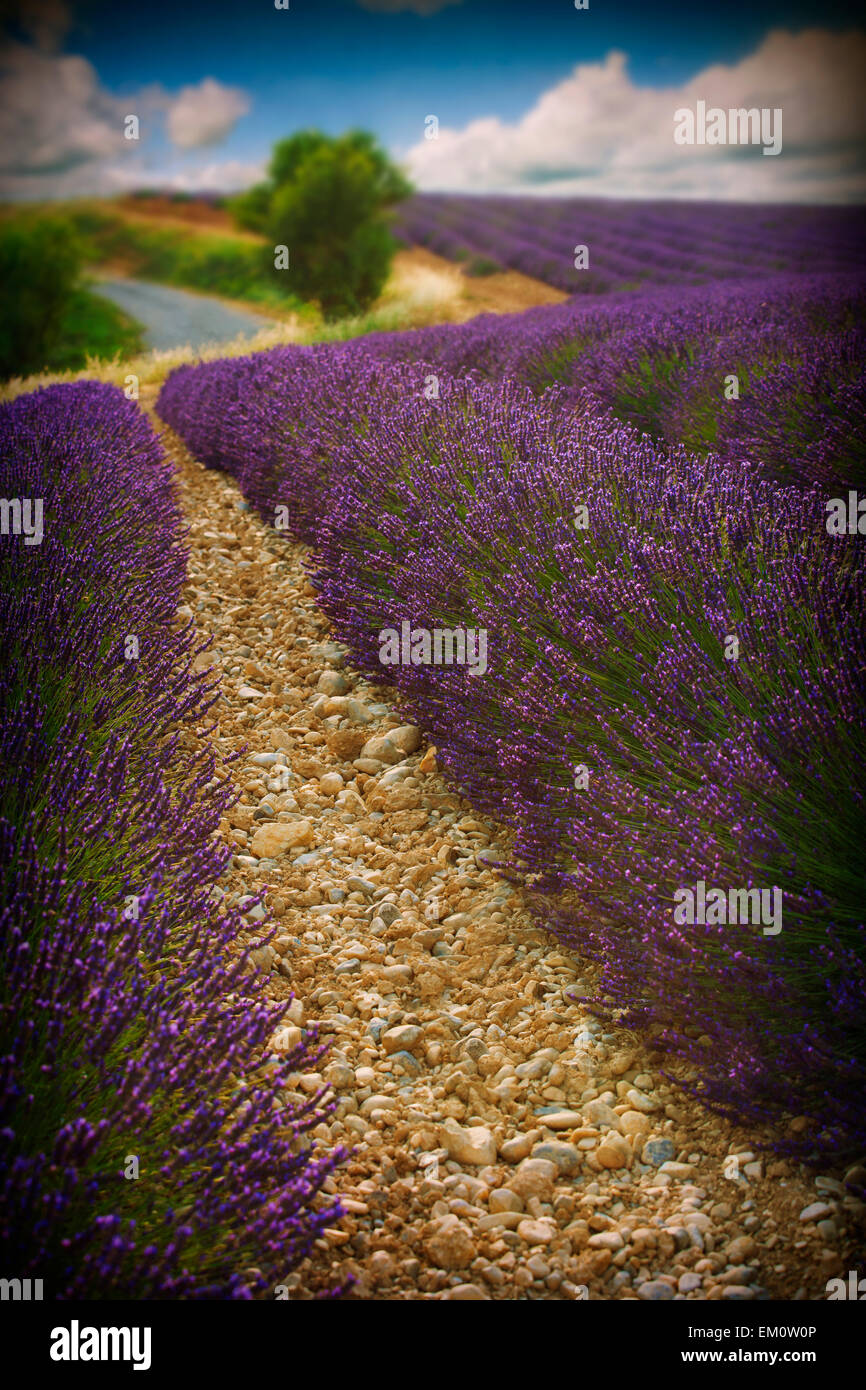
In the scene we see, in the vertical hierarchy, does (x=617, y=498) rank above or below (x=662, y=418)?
below

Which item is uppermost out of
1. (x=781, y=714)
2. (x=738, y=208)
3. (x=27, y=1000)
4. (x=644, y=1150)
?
(x=738, y=208)

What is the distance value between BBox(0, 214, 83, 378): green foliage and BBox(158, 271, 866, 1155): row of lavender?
49.1ft

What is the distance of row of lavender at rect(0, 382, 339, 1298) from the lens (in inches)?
45.8

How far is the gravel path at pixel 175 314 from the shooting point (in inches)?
695

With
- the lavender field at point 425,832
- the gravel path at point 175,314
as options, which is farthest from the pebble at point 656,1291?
the gravel path at point 175,314

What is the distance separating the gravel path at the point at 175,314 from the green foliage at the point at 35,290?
1885 mm

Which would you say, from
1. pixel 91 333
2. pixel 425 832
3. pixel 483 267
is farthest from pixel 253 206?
pixel 425 832

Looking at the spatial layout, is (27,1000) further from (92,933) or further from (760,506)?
(760,506)

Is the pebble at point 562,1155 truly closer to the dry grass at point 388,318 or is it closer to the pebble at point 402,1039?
the pebble at point 402,1039

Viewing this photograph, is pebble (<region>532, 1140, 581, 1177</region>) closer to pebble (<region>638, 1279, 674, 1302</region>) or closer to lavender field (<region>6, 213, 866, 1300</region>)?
lavender field (<region>6, 213, 866, 1300</region>)

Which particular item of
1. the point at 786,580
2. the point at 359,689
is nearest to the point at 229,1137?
the point at 786,580

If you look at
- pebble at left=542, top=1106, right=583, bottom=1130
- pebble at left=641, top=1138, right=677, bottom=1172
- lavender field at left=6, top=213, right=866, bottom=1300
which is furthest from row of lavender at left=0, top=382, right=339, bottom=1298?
pebble at left=641, top=1138, right=677, bottom=1172

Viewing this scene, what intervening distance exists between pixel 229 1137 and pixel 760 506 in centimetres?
207

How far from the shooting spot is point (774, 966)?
152cm
